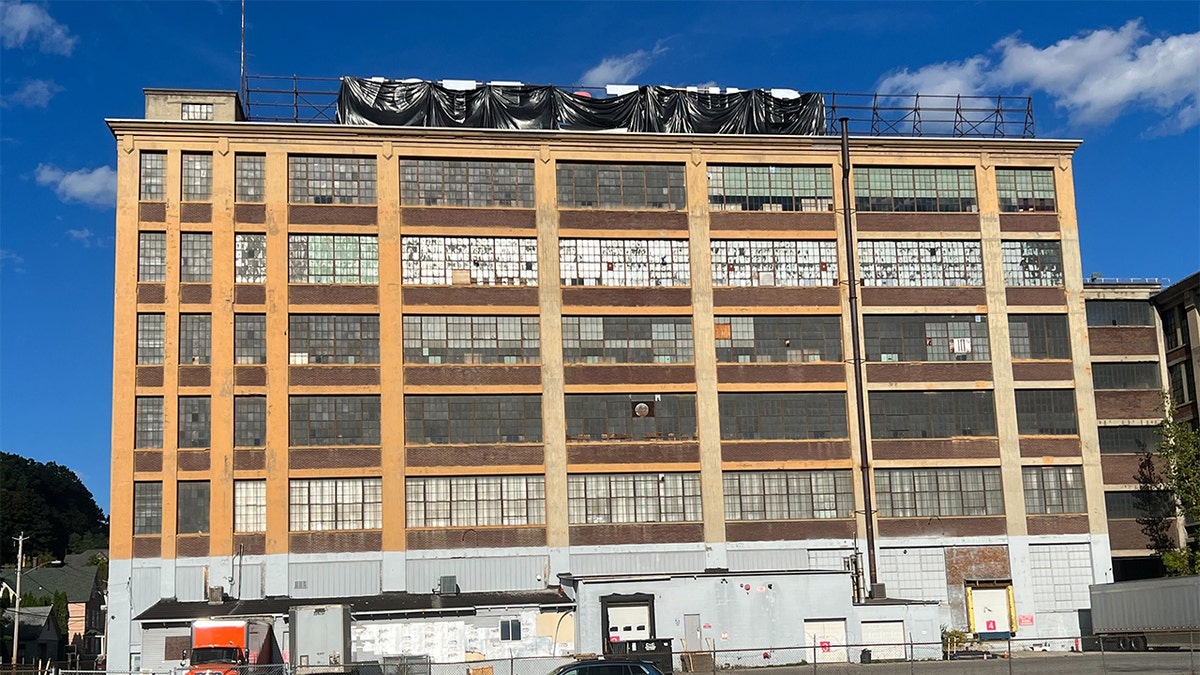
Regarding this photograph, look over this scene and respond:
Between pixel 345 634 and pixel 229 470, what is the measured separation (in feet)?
42.2

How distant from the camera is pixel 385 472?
175 feet

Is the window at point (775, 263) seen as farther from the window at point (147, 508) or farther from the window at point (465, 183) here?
the window at point (147, 508)

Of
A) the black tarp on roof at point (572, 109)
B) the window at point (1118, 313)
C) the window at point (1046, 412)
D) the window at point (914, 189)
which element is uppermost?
the black tarp on roof at point (572, 109)

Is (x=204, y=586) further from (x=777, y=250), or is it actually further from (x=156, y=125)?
(x=777, y=250)

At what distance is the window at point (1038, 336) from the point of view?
58.6 m

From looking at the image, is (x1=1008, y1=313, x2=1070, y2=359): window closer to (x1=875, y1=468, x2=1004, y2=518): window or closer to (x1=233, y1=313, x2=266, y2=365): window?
(x1=875, y1=468, x2=1004, y2=518): window

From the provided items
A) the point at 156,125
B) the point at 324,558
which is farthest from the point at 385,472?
the point at 156,125

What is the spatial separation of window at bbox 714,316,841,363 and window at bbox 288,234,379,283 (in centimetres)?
1659

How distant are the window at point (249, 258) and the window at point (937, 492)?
30106mm

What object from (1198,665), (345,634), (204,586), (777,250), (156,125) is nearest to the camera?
(1198,665)

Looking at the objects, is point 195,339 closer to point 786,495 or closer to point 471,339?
point 471,339

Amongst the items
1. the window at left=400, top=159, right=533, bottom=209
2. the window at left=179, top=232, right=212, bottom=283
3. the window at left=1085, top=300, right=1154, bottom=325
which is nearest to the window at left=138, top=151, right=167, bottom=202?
the window at left=179, top=232, right=212, bottom=283

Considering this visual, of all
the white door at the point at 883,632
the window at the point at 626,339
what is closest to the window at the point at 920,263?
the window at the point at 626,339

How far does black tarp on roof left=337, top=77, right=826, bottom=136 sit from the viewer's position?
191ft
